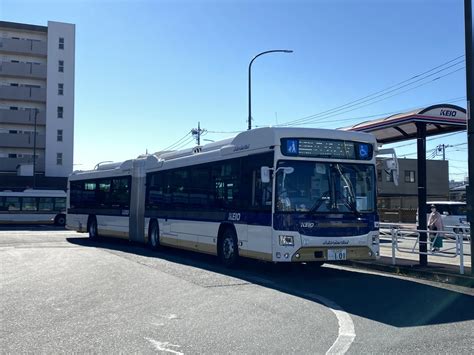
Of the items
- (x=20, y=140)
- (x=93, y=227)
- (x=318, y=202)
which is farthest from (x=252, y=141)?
(x=20, y=140)

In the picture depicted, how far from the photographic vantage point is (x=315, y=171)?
1187 cm

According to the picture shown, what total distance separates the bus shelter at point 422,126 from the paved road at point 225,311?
8.69 ft

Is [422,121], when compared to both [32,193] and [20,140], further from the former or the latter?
[20,140]

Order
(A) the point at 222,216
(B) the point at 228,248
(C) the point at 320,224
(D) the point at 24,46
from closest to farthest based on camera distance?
1. (C) the point at 320,224
2. (B) the point at 228,248
3. (A) the point at 222,216
4. (D) the point at 24,46

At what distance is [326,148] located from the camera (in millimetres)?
12133

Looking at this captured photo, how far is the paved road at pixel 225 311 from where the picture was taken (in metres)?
6.44

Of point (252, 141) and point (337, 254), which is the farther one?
point (252, 141)

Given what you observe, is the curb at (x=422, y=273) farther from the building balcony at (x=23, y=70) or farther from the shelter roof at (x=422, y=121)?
the building balcony at (x=23, y=70)

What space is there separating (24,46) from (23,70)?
2531 millimetres

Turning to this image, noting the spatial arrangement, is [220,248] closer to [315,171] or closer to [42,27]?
[315,171]

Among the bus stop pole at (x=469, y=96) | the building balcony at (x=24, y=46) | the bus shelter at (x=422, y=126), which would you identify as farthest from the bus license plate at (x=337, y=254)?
the building balcony at (x=24, y=46)

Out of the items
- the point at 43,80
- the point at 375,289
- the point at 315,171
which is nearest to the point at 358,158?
the point at 315,171

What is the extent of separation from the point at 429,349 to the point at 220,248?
8481mm

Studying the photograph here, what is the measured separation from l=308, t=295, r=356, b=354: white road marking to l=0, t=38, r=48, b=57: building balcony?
53.5 metres
